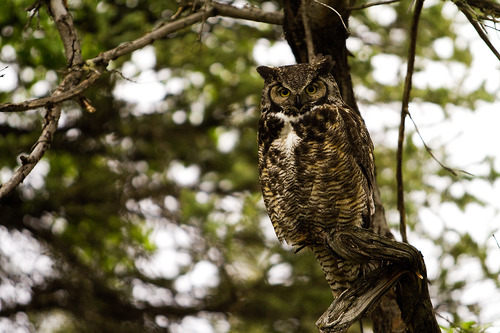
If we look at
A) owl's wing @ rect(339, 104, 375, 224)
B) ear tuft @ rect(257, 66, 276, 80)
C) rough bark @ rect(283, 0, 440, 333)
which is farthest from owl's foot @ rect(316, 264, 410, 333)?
ear tuft @ rect(257, 66, 276, 80)

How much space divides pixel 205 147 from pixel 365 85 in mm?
1568

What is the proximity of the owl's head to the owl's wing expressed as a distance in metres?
0.13

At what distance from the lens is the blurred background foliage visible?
199 inches

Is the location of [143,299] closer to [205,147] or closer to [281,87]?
[205,147]

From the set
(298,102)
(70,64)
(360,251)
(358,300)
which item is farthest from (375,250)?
(70,64)

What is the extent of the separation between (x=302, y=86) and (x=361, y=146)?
41 cm

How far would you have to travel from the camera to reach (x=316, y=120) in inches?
112

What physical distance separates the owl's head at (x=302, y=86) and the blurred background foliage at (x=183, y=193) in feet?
6.83

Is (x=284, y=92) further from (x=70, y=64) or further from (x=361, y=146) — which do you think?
(x=70, y=64)

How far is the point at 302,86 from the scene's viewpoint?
2906 mm

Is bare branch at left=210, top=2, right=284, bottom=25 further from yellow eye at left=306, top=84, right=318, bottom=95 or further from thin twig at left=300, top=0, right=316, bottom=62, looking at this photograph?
yellow eye at left=306, top=84, right=318, bottom=95

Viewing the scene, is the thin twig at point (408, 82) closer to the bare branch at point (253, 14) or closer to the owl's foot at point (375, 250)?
the owl's foot at point (375, 250)

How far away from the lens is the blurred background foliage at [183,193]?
16.6ft

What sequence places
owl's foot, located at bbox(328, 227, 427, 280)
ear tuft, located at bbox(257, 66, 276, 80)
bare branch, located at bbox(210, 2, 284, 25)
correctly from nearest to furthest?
owl's foot, located at bbox(328, 227, 427, 280) < ear tuft, located at bbox(257, 66, 276, 80) < bare branch, located at bbox(210, 2, 284, 25)
